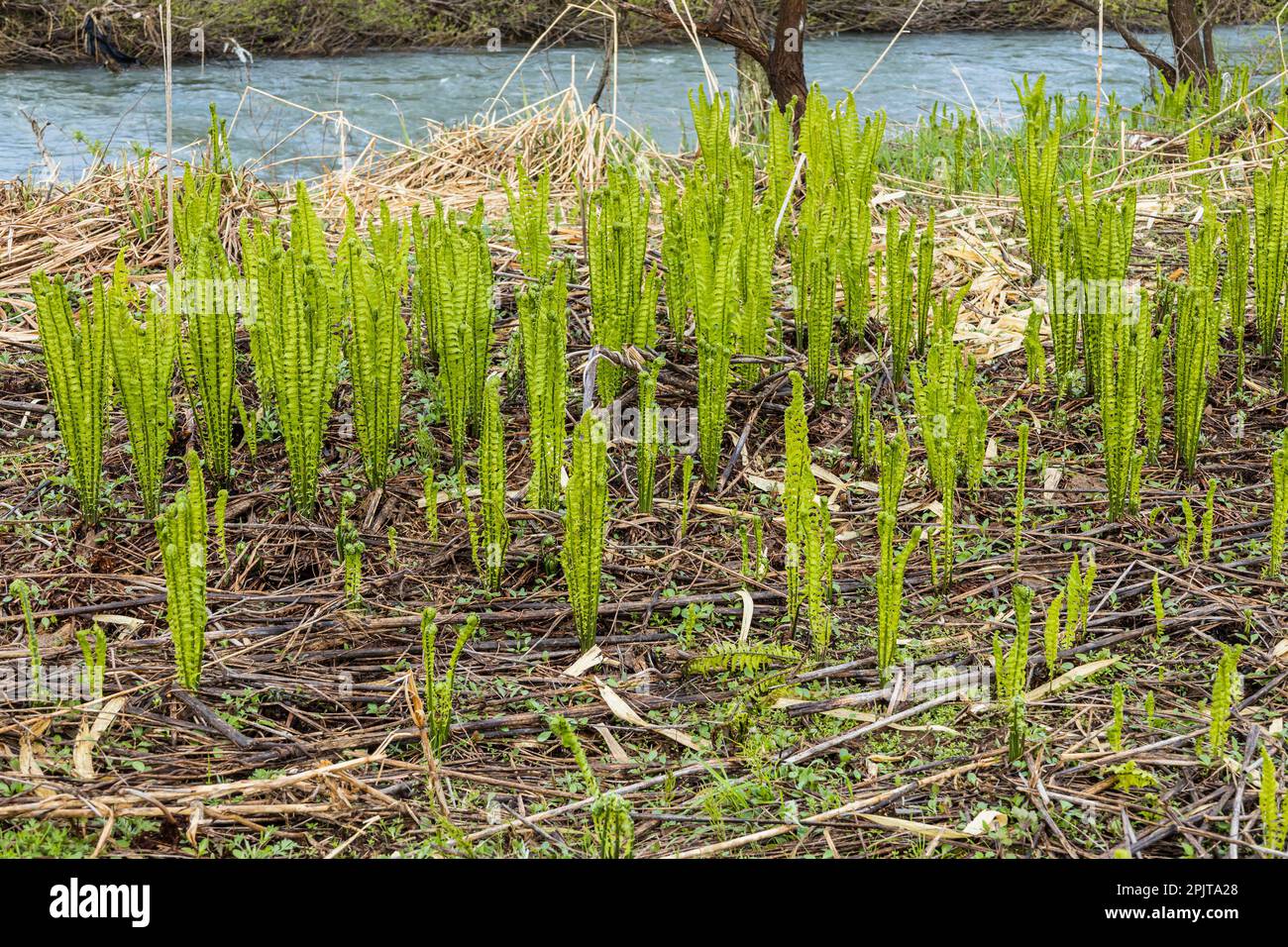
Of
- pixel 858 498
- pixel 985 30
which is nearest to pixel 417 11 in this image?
pixel 985 30

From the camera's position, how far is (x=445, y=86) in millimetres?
7402

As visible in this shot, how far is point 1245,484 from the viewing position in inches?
90.6

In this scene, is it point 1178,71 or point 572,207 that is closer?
point 572,207

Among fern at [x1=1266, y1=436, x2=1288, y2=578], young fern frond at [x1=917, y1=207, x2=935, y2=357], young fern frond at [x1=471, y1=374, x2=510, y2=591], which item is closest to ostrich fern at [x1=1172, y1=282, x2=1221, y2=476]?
fern at [x1=1266, y1=436, x2=1288, y2=578]

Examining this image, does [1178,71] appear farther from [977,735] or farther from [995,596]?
[977,735]

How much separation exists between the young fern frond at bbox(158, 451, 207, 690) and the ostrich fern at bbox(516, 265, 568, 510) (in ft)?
1.83

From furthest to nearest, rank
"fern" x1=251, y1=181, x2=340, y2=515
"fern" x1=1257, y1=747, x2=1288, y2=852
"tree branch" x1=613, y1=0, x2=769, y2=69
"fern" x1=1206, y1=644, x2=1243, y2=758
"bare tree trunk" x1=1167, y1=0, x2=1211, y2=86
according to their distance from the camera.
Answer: "bare tree trunk" x1=1167, y1=0, x2=1211, y2=86 → "tree branch" x1=613, y1=0, x2=769, y2=69 → "fern" x1=251, y1=181, x2=340, y2=515 → "fern" x1=1206, y1=644, x2=1243, y2=758 → "fern" x1=1257, y1=747, x2=1288, y2=852

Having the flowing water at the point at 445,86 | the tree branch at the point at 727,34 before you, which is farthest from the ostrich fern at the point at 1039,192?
the flowing water at the point at 445,86

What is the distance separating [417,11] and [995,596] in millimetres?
7932

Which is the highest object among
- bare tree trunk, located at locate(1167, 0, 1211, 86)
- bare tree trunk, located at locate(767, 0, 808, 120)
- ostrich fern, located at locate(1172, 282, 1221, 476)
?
bare tree trunk, located at locate(1167, 0, 1211, 86)

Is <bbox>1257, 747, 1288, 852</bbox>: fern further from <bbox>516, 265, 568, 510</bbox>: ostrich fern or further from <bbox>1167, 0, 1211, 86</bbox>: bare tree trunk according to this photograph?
<bbox>1167, 0, 1211, 86</bbox>: bare tree trunk

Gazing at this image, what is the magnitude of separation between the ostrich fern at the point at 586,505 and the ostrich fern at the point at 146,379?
2.41ft

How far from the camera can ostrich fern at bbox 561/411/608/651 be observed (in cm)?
179

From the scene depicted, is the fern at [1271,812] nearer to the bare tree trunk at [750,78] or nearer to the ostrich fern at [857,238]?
the ostrich fern at [857,238]
